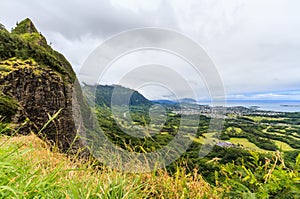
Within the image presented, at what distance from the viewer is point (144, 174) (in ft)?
8.89

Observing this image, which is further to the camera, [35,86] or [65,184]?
[35,86]

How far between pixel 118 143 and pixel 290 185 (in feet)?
8.80

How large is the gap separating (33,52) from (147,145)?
23.0 meters

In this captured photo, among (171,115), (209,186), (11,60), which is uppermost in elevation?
(11,60)

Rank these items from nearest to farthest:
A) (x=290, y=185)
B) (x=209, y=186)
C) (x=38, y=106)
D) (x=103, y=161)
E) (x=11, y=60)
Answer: (x=290, y=185), (x=209, y=186), (x=103, y=161), (x=38, y=106), (x=11, y=60)

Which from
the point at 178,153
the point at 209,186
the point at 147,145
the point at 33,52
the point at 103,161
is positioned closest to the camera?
the point at 209,186

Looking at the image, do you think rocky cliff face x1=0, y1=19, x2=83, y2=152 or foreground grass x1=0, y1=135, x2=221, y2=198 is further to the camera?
rocky cliff face x1=0, y1=19, x2=83, y2=152

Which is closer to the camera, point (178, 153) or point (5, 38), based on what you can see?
point (178, 153)

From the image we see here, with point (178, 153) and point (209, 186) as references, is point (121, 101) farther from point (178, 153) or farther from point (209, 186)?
point (209, 186)

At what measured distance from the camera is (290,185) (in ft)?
5.20

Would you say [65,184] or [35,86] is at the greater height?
[35,86]

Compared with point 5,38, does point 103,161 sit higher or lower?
lower

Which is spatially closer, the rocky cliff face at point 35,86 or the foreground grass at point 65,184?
the foreground grass at point 65,184

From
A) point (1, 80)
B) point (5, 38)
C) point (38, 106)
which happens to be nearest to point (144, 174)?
point (1, 80)
